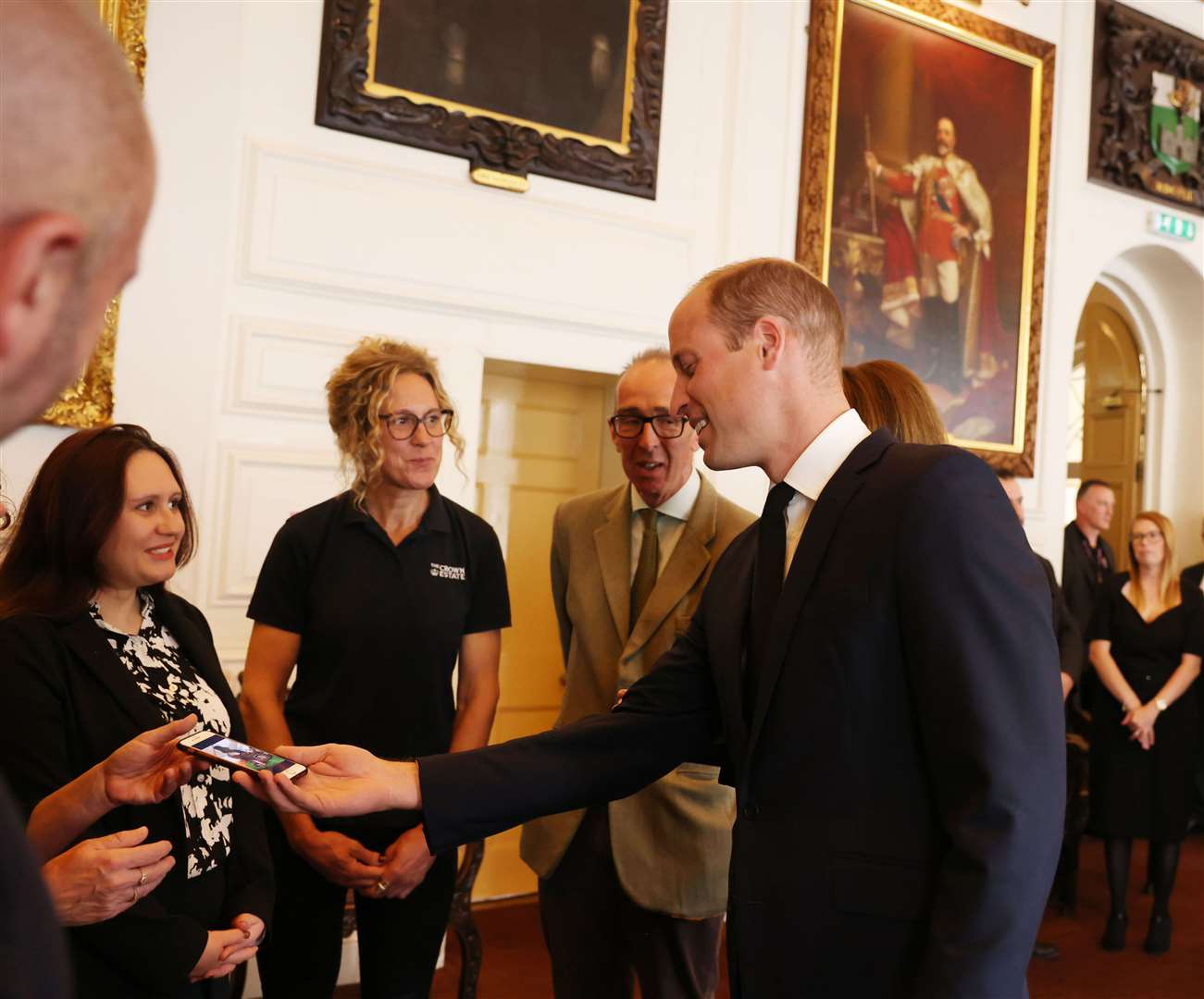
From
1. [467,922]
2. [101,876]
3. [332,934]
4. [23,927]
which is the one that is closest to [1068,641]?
Answer: [467,922]

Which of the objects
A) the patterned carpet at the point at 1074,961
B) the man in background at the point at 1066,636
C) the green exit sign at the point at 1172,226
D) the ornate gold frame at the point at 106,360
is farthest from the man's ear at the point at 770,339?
the green exit sign at the point at 1172,226

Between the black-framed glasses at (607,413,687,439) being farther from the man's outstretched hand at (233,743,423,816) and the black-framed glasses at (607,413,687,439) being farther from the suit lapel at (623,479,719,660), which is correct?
the man's outstretched hand at (233,743,423,816)

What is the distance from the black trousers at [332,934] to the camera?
2.78 meters

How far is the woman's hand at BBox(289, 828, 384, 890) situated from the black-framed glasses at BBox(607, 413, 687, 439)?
119 centimetres

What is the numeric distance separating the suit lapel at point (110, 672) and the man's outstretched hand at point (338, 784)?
0.39m

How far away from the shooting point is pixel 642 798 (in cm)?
277

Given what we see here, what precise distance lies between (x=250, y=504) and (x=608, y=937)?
275 cm

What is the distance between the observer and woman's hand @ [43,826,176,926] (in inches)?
77.6

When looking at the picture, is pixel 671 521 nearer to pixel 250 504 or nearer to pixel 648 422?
pixel 648 422

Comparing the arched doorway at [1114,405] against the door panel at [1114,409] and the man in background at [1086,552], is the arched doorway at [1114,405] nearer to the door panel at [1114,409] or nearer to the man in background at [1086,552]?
the door panel at [1114,409]

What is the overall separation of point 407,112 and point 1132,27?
5455mm

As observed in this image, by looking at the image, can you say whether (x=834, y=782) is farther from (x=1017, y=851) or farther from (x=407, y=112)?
(x=407, y=112)

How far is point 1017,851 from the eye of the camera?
5.05 feet

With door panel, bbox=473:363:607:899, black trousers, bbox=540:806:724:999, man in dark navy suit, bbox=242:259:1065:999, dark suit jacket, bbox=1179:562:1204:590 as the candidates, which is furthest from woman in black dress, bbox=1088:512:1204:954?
man in dark navy suit, bbox=242:259:1065:999
